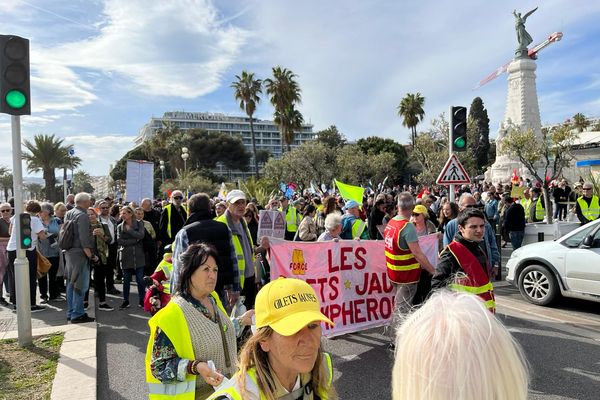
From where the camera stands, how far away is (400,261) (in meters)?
5.13

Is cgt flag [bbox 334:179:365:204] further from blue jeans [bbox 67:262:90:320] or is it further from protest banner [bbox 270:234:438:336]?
blue jeans [bbox 67:262:90:320]

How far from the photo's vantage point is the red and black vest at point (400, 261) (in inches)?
201

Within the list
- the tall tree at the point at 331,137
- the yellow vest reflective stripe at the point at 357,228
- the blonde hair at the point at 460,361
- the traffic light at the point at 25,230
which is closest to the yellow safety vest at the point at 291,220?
the yellow vest reflective stripe at the point at 357,228

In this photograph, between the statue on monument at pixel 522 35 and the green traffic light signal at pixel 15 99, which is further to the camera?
the statue on monument at pixel 522 35

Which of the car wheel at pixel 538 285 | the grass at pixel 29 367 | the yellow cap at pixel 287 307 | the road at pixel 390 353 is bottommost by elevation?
the road at pixel 390 353

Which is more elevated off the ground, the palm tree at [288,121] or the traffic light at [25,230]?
the palm tree at [288,121]

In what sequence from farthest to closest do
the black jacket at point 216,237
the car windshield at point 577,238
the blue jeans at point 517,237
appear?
1. the blue jeans at point 517,237
2. the car windshield at point 577,238
3. the black jacket at point 216,237

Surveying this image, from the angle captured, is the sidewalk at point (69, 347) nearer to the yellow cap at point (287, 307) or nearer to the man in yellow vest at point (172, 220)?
the man in yellow vest at point (172, 220)

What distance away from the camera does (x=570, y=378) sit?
175 inches

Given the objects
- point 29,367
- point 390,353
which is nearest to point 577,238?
point 390,353

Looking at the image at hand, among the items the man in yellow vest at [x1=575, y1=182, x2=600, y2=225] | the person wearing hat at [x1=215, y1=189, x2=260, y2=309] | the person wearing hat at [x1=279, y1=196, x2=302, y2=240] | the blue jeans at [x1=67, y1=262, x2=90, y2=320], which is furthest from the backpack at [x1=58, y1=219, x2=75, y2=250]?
the man in yellow vest at [x1=575, y1=182, x2=600, y2=225]

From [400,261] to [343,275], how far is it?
101 cm

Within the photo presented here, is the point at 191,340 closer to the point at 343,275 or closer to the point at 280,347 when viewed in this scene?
the point at 280,347

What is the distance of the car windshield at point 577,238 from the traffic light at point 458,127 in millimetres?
2600
